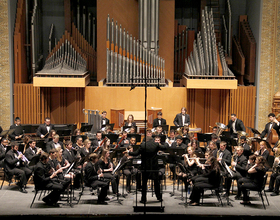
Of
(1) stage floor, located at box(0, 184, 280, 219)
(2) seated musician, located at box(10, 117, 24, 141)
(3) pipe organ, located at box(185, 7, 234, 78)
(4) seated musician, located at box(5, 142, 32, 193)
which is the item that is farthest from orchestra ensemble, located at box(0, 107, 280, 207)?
(3) pipe organ, located at box(185, 7, 234, 78)

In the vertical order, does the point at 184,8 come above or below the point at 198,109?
above

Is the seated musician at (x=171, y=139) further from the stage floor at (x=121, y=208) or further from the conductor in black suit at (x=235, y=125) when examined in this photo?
the conductor in black suit at (x=235, y=125)

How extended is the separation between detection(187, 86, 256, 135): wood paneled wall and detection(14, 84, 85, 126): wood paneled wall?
11.9 ft

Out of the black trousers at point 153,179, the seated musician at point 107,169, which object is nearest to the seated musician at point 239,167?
the black trousers at point 153,179

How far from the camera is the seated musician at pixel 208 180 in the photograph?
748 cm

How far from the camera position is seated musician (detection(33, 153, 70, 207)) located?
7305mm

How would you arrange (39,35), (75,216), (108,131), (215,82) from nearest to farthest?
(75,216), (108,131), (215,82), (39,35)

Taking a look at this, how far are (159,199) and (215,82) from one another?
5.48 meters

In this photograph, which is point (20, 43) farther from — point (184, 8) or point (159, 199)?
point (159, 199)

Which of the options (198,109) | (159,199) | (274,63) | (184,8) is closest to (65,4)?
(184,8)

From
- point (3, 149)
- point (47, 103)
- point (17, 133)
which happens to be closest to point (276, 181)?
point (3, 149)

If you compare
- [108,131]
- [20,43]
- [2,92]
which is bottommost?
[108,131]

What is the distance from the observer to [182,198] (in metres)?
8.09

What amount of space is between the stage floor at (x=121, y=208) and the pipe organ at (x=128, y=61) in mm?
5176
